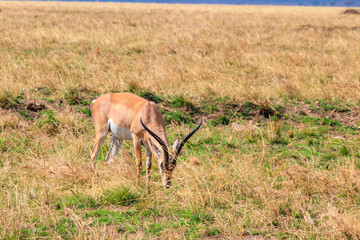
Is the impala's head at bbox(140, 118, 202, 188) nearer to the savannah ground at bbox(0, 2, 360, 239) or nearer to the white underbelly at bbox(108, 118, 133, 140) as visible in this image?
the savannah ground at bbox(0, 2, 360, 239)

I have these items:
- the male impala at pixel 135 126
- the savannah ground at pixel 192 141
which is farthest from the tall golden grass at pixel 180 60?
the male impala at pixel 135 126

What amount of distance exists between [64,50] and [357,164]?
10.9 meters

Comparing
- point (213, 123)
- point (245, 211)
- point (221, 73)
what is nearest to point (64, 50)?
point (221, 73)

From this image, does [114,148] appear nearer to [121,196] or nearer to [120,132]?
[120,132]

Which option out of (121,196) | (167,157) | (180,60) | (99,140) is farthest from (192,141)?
(180,60)

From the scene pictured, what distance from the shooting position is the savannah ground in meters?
4.41

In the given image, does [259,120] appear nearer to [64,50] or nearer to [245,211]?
[245,211]

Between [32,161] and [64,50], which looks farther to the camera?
[64,50]

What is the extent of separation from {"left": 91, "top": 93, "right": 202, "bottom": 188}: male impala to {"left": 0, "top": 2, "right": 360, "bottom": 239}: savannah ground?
0.23 metres

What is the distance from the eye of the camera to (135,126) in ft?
18.5

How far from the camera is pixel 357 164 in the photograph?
6.29m

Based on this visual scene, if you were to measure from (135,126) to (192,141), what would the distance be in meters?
1.90

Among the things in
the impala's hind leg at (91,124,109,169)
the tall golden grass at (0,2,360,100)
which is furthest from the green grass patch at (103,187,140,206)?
the tall golden grass at (0,2,360,100)

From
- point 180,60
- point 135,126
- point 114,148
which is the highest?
point 135,126
